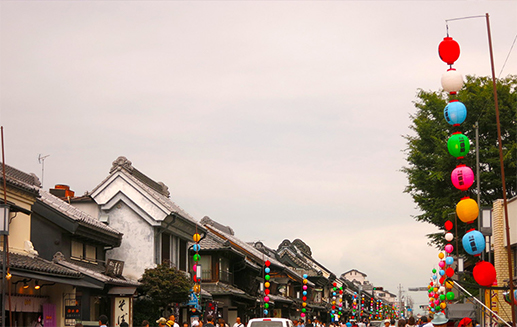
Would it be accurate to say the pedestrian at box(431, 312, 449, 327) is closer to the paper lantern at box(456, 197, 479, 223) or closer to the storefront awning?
the paper lantern at box(456, 197, 479, 223)

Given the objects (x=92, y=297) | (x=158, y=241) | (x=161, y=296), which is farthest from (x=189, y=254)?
(x=92, y=297)

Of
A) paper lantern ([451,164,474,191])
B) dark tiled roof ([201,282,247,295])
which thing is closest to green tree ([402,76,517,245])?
dark tiled roof ([201,282,247,295])

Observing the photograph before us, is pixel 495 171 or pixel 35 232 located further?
pixel 495 171

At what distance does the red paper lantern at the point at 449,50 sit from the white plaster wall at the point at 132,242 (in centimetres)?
2217

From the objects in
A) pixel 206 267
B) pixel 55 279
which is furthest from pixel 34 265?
pixel 206 267

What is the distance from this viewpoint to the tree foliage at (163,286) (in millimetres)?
32844

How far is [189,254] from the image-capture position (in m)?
44.2

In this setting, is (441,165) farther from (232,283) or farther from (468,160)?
(232,283)

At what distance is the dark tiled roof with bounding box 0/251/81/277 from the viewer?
2112 centimetres

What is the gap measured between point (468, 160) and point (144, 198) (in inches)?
745

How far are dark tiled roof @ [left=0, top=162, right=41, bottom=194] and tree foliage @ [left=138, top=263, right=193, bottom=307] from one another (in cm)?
748

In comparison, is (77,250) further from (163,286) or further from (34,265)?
(34,265)

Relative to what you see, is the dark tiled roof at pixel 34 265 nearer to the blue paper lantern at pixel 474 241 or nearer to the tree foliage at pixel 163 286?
the tree foliage at pixel 163 286

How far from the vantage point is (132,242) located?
36688 mm
